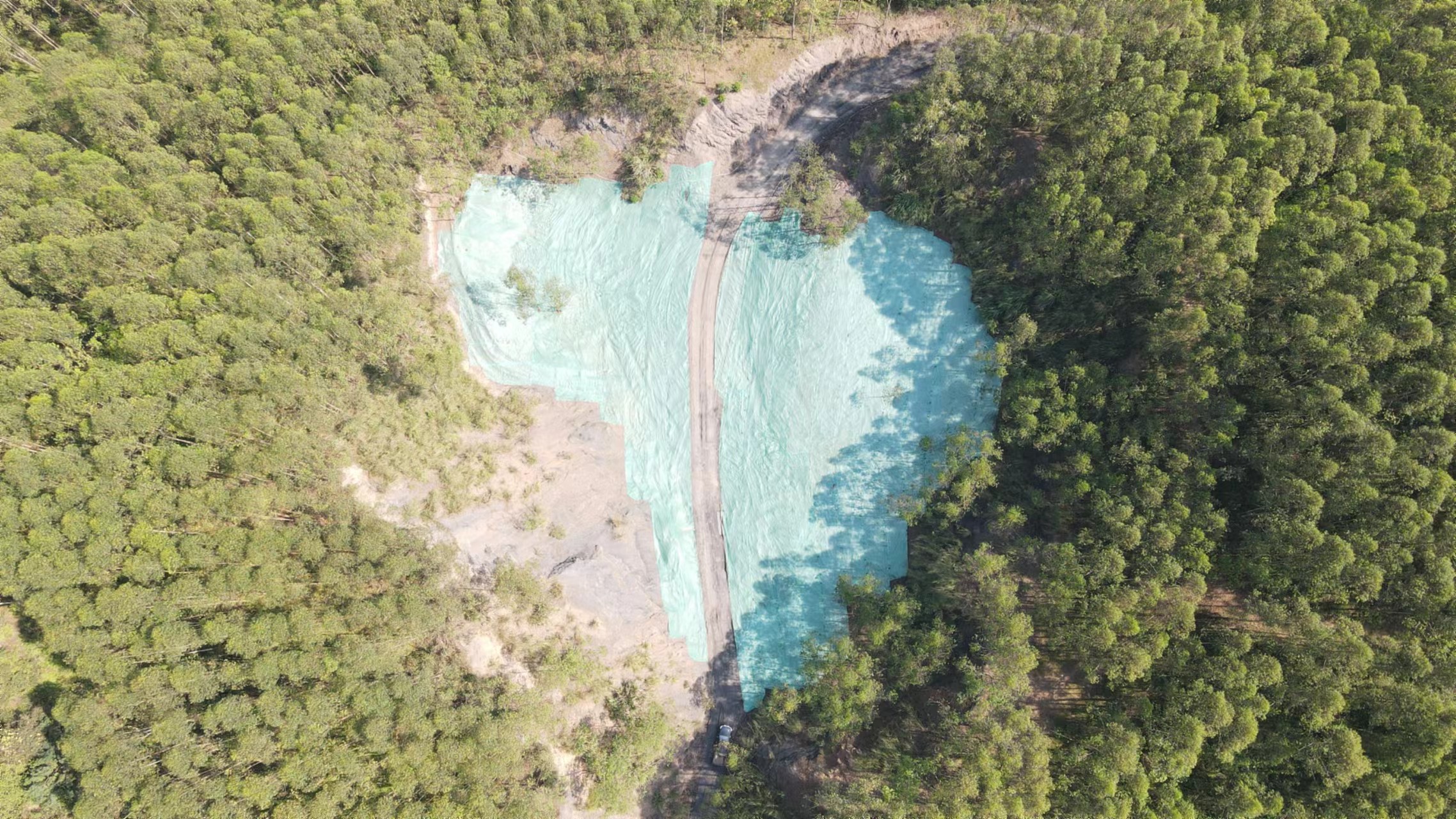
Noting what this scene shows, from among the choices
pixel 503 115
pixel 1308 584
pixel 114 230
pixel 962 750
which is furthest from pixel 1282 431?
pixel 114 230

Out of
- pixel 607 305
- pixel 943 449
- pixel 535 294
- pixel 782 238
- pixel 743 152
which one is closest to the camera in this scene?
pixel 943 449

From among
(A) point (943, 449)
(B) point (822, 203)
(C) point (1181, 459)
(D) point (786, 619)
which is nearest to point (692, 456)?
(D) point (786, 619)

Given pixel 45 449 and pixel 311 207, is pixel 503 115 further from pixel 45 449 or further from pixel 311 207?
pixel 45 449

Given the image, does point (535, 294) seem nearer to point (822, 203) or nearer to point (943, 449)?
point (822, 203)

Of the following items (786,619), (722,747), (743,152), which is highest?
(743,152)

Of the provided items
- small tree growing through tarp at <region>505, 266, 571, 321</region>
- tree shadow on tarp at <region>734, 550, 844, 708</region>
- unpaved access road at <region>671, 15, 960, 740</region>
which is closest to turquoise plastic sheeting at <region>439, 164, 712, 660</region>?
small tree growing through tarp at <region>505, 266, 571, 321</region>
